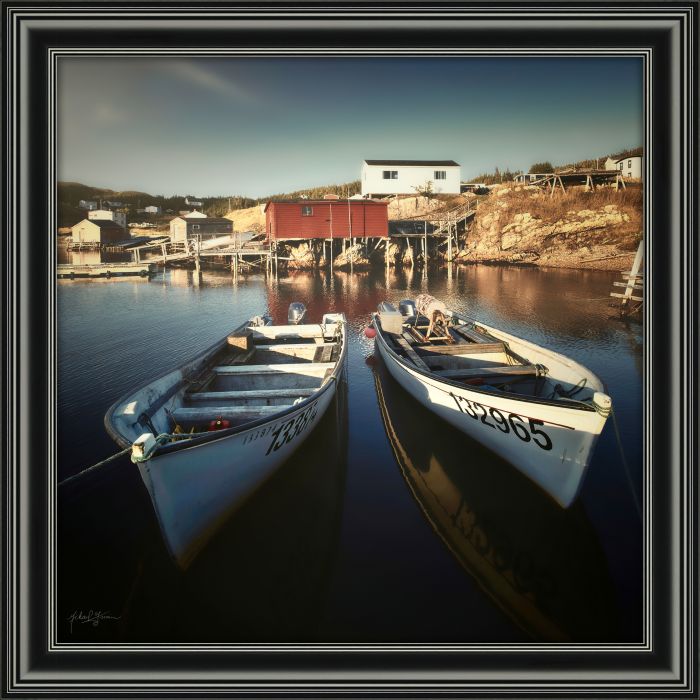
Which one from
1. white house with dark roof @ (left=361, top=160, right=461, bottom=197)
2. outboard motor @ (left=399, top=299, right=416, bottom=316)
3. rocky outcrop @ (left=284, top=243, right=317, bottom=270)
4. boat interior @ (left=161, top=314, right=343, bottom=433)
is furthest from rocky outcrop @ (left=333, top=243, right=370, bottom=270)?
boat interior @ (left=161, top=314, right=343, bottom=433)

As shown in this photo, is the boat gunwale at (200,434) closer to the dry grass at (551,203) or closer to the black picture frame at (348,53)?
the black picture frame at (348,53)

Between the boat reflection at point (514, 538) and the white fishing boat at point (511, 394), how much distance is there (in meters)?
0.29

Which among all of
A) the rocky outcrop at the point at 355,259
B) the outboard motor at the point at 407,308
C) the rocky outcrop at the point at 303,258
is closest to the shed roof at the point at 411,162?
the rocky outcrop at the point at 355,259

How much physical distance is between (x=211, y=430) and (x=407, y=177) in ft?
118

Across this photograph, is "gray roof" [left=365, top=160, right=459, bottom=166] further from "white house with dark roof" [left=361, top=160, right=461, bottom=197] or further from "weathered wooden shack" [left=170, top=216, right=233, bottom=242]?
"weathered wooden shack" [left=170, top=216, right=233, bottom=242]

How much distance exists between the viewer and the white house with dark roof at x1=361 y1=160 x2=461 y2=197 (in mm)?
36812

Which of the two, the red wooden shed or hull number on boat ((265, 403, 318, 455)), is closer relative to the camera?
hull number on boat ((265, 403, 318, 455))

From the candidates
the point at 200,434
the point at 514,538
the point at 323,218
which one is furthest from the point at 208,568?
the point at 323,218

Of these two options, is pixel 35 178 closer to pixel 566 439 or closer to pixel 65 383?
pixel 566 439

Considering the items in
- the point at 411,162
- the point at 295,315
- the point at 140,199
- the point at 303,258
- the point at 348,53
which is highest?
the point at 411,162

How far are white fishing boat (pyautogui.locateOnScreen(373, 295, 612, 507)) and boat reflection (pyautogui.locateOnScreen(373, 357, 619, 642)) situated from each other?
286 mm

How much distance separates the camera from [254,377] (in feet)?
24.2

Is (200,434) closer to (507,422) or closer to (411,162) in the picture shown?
(507,422)

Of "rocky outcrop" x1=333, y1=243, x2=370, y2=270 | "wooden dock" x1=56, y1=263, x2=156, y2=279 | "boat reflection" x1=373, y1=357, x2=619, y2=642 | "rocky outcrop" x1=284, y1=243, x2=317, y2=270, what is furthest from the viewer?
"rocky outcrop" x1=333, y1=243, x2=370, y2=270
